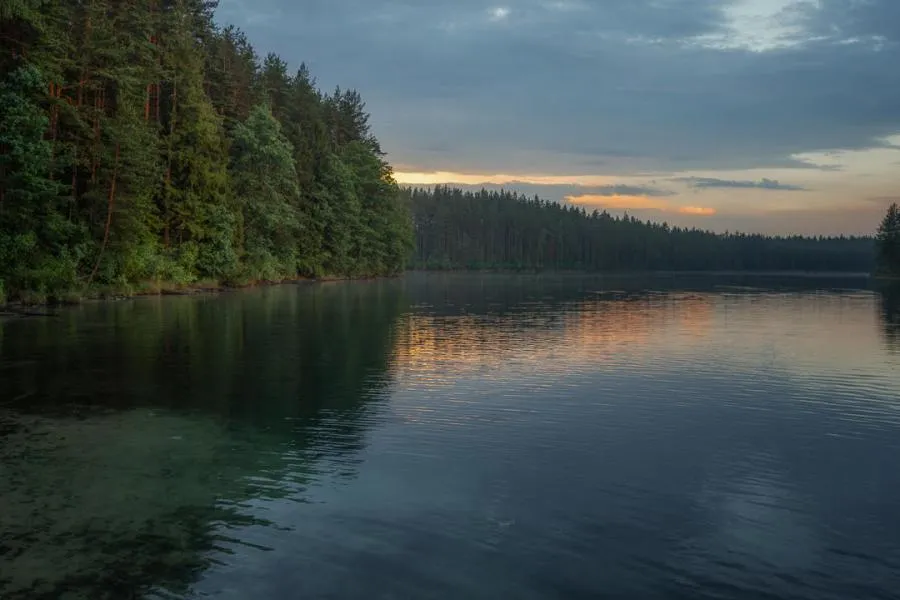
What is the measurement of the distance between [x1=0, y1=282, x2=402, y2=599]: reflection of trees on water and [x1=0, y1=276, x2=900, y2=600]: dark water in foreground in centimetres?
7

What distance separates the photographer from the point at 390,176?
134500 mm

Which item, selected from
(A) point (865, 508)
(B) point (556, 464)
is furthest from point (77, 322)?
(A) point (865, 508)

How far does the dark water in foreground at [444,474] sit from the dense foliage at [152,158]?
800 inches

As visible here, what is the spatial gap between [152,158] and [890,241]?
158059 mm

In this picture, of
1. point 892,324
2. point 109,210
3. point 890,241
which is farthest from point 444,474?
point 890,241

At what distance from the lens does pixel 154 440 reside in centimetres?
1662

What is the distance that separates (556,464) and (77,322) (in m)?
34.0

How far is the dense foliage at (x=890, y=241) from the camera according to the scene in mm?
164750

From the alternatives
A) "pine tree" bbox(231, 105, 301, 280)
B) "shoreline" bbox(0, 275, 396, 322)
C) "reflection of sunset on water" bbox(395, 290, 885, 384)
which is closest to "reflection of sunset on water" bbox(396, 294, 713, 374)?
"reflection of sunset on water" bbox(395, 290, 885, 384)

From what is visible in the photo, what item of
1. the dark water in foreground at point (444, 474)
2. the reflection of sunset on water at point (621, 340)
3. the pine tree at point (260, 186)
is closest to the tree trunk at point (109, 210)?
the reflection of sunset on water at point (621, 340)

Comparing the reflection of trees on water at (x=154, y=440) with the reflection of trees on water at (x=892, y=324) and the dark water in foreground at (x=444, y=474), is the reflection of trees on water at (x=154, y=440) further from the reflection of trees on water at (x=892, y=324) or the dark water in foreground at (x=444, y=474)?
the reflection of trees on water at (x=892, y=324)

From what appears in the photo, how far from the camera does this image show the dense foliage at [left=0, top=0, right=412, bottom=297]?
151 feet

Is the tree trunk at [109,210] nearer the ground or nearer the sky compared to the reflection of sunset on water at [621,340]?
nearer the sky

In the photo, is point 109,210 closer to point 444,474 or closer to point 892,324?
point 444,474
